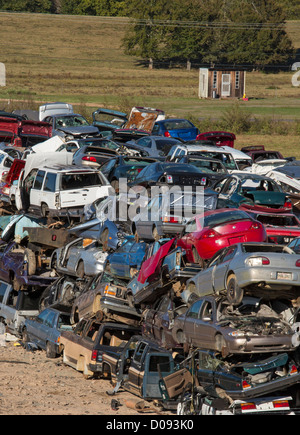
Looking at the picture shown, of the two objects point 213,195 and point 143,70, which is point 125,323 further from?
point 143,70

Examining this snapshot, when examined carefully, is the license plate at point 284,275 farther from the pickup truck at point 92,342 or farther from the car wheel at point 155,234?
the car wheel at point 155,234

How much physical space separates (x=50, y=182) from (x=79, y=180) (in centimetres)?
87

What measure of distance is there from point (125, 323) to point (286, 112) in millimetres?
48926

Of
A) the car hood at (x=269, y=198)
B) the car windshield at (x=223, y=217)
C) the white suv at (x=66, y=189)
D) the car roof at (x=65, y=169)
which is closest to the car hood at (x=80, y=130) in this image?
the white suv at (x=66, y=189)

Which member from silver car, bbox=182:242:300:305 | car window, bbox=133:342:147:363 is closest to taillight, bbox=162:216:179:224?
silver car, bbox=182:242:300:305

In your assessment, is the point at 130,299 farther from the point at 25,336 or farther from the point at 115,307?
the point at 25,336

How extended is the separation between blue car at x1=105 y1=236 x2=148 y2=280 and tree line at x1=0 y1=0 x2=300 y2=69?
257 ft

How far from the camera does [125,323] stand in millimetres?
18797

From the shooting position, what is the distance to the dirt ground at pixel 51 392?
50.7 ft

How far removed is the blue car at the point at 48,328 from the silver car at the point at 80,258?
1.50m

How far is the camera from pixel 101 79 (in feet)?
285

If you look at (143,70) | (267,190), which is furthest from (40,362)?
(143,70)

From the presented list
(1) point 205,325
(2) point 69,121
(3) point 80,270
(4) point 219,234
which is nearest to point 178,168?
(3) point 80,270

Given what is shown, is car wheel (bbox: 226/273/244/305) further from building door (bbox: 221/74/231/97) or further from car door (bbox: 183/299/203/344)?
building door (bbox: 221/74/231/97)
